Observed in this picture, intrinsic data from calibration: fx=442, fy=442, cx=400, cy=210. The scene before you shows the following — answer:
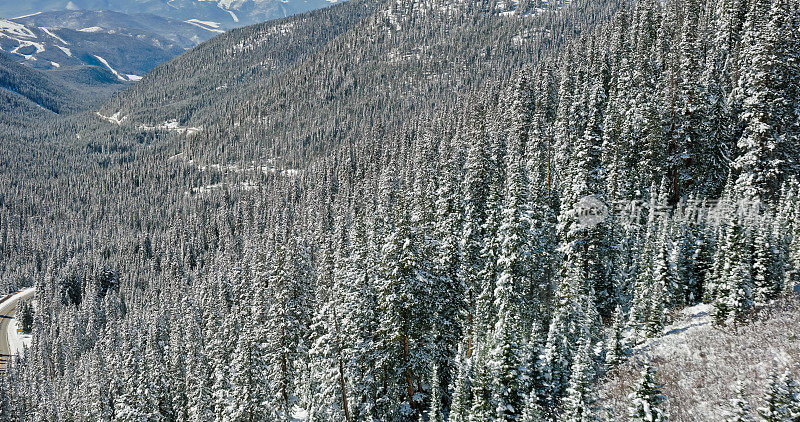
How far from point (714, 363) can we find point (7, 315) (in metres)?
195

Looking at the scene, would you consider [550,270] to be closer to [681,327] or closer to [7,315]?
[681,327]

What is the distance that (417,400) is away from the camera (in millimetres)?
25766

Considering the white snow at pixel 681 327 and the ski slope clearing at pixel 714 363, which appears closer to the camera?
the ski slope clearing at pixel 714 363

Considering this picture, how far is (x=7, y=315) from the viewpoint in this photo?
5792 inches

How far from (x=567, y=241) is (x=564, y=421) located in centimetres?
1693

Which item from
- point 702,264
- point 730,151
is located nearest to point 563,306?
point 702,264

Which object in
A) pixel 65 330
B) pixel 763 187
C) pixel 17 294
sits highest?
pixel 763 187

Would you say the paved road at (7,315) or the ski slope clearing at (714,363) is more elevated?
the ski slope clearing at (714,363)

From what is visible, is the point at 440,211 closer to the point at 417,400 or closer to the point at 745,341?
the point at 417,400

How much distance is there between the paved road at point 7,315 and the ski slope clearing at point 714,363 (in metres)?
158

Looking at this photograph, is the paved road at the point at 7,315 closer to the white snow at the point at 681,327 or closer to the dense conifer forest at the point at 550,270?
the dense conifer forest at the point at 550,270

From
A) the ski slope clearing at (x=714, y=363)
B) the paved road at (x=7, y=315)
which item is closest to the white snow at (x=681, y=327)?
the ski slope clearing at (x=714, y=363)

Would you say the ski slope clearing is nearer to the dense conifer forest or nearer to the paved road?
the dense conifer forest

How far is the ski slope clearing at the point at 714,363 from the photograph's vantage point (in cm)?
1825
